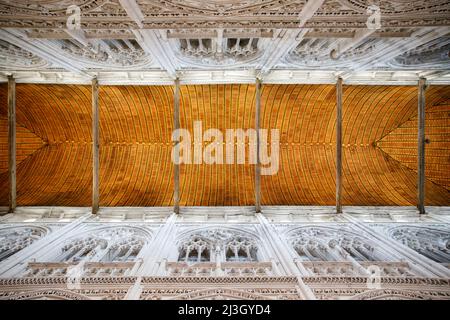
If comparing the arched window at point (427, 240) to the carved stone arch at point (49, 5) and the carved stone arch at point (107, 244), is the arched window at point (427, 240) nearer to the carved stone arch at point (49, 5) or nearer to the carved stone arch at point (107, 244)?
the carved stone arch at point (107, 244)

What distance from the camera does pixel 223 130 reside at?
39.8 feet

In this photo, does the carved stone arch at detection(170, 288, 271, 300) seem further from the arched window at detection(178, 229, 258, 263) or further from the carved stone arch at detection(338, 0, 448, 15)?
the carved stone arch at detection(338, 0, 448, 15)

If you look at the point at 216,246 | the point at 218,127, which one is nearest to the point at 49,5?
the point at 216,246

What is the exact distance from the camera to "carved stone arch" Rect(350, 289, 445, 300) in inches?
190

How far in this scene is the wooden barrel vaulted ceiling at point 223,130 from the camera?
433 inches

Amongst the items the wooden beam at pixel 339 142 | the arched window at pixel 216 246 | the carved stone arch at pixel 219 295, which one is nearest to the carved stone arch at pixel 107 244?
the arched window at pixel 216 246

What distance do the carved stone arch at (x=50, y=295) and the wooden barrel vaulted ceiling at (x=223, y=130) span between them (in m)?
6.29

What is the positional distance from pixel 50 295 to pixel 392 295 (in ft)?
19.2

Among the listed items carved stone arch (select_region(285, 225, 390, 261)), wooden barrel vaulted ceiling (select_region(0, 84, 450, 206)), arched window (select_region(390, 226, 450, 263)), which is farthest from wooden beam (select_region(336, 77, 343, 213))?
arched window (select_region(390, 226, 450, 263))

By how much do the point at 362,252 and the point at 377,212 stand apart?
261 centimetres

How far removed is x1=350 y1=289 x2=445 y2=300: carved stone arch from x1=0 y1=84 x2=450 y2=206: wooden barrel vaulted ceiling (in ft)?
20.7

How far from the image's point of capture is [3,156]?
11.0 metres

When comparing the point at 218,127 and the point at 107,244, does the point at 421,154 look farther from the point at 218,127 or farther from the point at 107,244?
the point at 107,244
